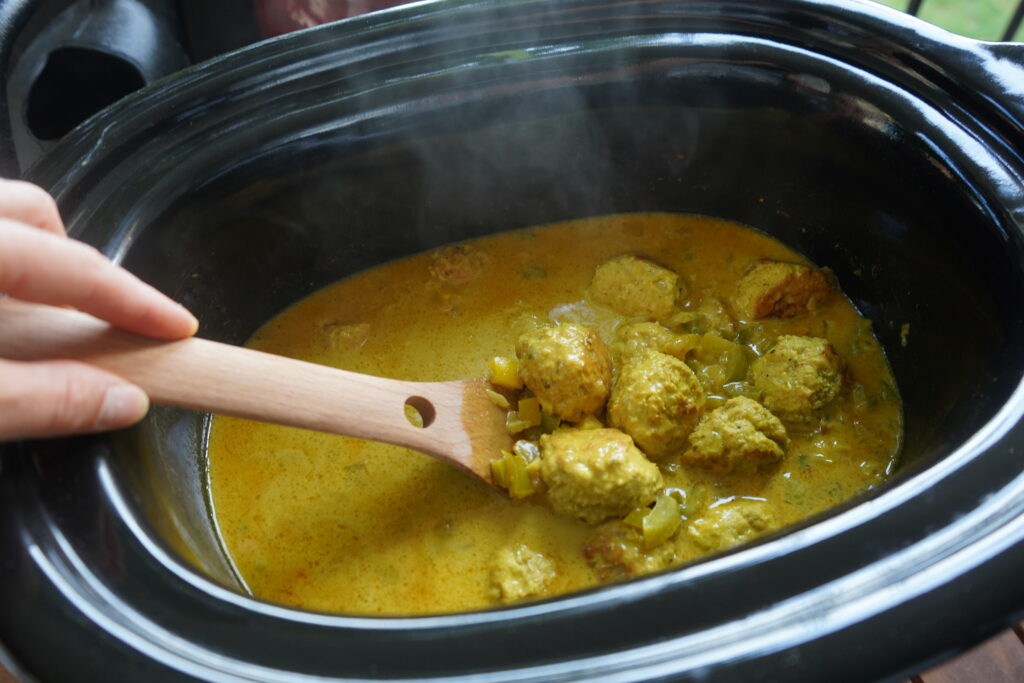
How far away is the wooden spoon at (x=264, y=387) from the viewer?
1.12 metres

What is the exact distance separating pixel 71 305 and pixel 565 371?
2.70 ft

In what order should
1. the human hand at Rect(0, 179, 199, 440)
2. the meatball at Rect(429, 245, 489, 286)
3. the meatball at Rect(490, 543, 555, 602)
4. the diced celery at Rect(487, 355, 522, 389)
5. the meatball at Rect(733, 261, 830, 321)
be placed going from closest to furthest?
the human hand at Rect(0, 179, 199, 440), the meatball at Rect(490, 543, 555, 602), the diced celery at Rect(487, 355, 522, 389), the meatball at Rect(733, 261, 830, 321), the meatball at Rect(429, 245, 489, 286)

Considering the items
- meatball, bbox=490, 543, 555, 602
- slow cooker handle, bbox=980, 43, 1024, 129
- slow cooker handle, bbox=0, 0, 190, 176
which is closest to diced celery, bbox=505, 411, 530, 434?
meatball, bbox=490, 543, 555, 602

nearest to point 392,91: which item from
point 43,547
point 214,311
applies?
point 214,311

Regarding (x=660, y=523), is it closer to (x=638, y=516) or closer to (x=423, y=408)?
(x=638, y=516)

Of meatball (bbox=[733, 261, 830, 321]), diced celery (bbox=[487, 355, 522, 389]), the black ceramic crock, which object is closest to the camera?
the black ceramic crock

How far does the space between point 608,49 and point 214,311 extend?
38.0 inches

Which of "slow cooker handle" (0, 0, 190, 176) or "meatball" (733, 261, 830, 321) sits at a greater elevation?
"meatball" (733, 261, 830, 321)

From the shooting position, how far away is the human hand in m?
1.02

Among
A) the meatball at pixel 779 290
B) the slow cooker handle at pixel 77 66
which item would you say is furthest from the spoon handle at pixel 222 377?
the slow cooker handle at pixel 77 66

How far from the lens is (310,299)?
1905 millimetres

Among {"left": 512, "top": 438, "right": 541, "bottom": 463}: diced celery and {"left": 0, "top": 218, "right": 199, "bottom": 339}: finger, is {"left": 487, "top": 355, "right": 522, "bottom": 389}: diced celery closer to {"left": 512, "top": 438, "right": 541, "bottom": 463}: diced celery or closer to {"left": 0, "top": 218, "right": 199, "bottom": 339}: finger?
{"left": 512, "top": 438, "right": 541, "bottom": 463}: diced celery

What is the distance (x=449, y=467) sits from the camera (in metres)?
1.64

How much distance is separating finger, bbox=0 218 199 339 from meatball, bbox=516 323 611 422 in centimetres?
69
